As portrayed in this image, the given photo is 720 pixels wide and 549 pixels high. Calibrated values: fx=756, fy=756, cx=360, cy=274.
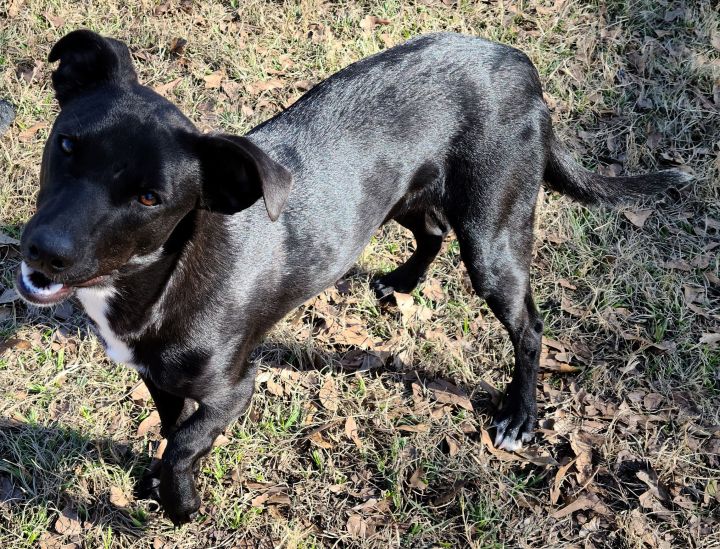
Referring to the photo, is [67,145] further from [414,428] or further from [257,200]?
[414,428]

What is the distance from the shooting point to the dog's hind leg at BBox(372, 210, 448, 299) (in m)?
4.38

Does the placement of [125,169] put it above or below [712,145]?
above

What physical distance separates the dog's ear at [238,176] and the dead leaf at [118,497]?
1.72 m

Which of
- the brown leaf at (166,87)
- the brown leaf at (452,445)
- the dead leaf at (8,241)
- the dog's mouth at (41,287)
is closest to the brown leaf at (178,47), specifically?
the brown leaf at (166,87)

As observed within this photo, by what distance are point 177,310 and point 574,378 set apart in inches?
99.6

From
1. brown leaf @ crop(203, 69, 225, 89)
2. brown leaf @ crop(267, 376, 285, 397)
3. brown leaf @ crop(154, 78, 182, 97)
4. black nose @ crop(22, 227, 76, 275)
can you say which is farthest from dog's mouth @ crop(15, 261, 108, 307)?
brown leaf @ crop(203, 69, 225, 89)

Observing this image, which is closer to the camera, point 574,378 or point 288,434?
point 288,434

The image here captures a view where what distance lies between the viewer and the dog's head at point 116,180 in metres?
2.59

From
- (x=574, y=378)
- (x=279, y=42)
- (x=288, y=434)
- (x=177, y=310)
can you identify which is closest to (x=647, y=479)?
(x=574, y=378)

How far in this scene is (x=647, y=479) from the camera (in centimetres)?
405

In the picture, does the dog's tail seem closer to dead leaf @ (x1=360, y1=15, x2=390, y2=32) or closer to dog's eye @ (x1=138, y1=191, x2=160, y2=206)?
dog's eye @ (x1=138, y1=191, x2=160, y2=206)

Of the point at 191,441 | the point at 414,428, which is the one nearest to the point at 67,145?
the point at 191,441

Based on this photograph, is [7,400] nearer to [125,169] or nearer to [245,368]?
[245,368]

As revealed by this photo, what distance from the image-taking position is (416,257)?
475 centimetres
